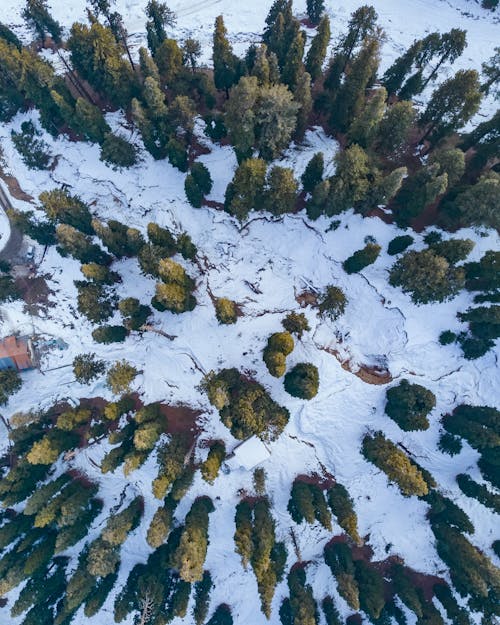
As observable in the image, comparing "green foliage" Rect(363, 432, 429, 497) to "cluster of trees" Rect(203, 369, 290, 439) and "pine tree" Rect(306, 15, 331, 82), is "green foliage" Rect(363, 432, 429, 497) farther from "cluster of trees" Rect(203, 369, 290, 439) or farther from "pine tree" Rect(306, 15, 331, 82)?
"pine tree" Rect(306, 15, 331, 82)

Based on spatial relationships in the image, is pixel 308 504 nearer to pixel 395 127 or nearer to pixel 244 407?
pixel 244 407

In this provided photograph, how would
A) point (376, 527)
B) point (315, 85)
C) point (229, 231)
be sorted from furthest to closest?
1. point (315, 85)
2. point (229, 231)
3. point (376, 527)

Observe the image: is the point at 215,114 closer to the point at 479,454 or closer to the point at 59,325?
the point at 59,325

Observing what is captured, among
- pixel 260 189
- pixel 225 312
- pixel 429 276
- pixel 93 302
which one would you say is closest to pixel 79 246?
pixel 93 302

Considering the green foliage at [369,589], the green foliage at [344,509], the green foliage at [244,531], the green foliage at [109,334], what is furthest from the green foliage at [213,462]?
the green foliage at [369,589]

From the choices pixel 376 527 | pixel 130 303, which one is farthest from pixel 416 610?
pixel 130 303

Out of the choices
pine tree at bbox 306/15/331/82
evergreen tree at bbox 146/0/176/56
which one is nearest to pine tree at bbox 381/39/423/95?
pine tree at bbox 306/15/331/82
